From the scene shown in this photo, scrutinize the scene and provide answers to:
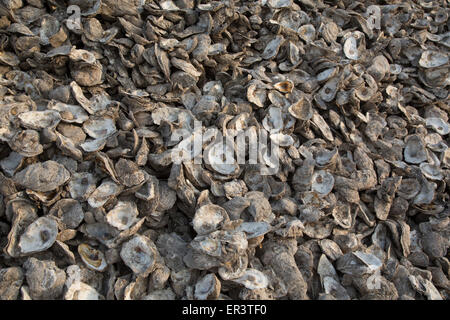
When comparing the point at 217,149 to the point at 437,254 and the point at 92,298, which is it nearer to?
the point at 92,298

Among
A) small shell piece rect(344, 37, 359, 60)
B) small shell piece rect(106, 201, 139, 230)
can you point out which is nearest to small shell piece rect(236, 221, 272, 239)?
small shell piece rect(106, 201, 139, 230)

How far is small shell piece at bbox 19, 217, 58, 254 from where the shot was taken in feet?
7.22

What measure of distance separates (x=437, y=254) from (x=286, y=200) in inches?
51.3

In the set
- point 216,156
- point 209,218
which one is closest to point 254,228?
point 209,218

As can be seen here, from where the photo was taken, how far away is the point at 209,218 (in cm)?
241

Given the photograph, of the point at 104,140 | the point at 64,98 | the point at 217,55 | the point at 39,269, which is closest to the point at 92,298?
the point at 39,269

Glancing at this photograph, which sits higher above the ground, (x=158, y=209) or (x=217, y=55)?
(x=217, y=55)

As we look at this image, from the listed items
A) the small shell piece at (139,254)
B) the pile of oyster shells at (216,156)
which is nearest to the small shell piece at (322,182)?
the pile of oyster shells at (216,156)

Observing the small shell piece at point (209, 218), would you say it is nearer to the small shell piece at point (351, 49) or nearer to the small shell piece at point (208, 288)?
the small shell piece at point (208, 288)

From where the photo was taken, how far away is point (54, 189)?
2.40 meters

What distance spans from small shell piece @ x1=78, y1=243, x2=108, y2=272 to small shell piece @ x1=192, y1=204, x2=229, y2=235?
629 millimetres

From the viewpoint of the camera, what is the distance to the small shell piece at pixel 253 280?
2196mm

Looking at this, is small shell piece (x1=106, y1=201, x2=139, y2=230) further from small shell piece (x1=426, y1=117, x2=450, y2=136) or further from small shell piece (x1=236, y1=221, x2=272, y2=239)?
small shell piece (x1=426, y1=117, x2=450, y2=136)

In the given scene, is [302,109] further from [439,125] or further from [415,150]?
[439,125]
